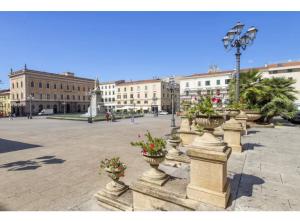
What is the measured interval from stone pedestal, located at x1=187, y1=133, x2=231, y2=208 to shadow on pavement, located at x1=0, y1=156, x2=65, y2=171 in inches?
233

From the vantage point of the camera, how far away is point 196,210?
9.25 feet

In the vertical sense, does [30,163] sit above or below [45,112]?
below

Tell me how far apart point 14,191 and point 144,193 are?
3617mm

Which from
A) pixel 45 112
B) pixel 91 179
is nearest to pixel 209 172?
pixel 91 179

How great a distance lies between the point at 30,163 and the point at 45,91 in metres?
60.1

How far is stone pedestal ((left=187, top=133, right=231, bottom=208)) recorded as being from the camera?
286cm

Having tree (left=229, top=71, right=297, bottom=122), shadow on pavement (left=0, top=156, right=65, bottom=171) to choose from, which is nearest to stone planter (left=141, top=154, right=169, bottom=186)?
shadow on pavement (left=0, top=156, right=65, bottom=171)

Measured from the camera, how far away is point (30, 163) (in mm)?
6875

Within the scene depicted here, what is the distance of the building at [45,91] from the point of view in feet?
177

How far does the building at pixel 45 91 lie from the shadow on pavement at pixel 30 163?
54.5m

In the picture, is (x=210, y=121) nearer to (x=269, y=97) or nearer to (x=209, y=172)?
(x=209, y=172)
